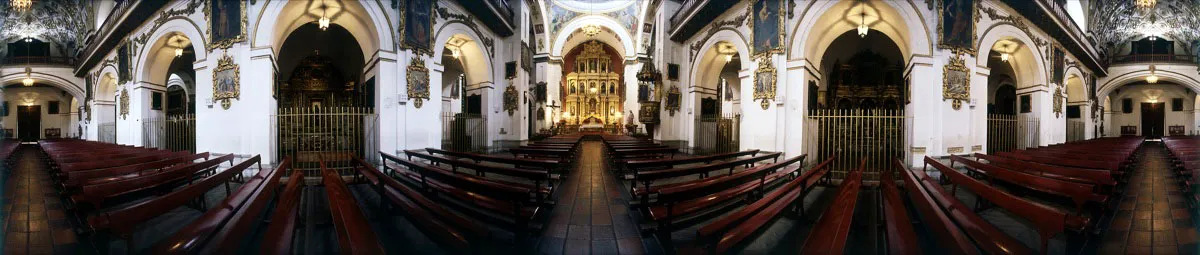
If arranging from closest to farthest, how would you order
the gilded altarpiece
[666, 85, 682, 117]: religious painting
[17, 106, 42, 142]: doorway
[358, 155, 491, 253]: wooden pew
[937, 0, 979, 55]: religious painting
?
[358, 155, 491, 253]: wooden pew → [937, 0, 979, 55]: religious painting → [666, 85, 682, 117]: religious painting → [17, 106, 42, 142]: doorway → the gilded altarpiece

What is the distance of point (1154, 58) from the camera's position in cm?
1869

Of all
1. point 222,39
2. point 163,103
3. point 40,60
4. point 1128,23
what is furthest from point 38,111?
point 1128,23

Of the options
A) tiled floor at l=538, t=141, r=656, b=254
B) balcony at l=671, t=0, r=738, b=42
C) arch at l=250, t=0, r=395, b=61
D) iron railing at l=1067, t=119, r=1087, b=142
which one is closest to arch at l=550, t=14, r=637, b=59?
balcony at l=671, t=0, r=738, b=42

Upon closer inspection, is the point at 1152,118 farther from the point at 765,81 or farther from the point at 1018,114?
the point at 765,81

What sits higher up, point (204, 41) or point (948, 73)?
point (204, 41)

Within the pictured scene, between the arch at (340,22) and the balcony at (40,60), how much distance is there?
19964 mm

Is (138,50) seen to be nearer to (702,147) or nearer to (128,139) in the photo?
(128,139)

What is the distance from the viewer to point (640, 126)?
26500 mm

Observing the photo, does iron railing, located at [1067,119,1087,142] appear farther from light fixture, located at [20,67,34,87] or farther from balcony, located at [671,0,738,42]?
light fixture, located at [20,67,34,87]

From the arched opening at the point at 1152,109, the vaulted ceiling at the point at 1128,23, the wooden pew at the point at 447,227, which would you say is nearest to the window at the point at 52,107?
the wooden pew at the point at 447,227

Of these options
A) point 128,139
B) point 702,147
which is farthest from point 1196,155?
point 128,139

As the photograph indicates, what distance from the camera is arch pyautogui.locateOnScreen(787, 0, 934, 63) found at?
9.09 meters

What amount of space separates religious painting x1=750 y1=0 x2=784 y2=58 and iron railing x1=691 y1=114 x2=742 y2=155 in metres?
2.74

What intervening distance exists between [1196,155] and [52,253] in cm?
1416
